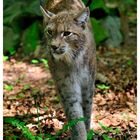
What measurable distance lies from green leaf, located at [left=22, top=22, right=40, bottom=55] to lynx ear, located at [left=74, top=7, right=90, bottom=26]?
608 centimetres

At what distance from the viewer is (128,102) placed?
751 centimetres

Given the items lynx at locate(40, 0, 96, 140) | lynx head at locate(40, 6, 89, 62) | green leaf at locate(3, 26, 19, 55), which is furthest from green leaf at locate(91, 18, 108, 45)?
lynx head at locate(40, 6, 89, 62)

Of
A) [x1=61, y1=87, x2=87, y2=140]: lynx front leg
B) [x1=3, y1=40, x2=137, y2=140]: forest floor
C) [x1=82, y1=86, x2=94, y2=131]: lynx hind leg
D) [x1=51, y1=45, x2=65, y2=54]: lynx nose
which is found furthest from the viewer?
[x1=3, y1=40, x2=137, y2=140]: forest floor

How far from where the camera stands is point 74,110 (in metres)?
5.60

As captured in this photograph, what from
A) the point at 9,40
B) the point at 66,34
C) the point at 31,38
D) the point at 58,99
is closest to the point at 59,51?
the point at 66,34

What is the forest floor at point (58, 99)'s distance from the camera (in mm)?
6207

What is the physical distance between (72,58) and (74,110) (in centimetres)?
62

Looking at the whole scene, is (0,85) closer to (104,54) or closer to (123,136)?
(123,136)

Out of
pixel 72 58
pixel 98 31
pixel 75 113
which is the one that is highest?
pixel 98 31

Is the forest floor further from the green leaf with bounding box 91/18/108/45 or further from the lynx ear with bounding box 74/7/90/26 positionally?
the lynx ear with bounding box 74/7/90/26

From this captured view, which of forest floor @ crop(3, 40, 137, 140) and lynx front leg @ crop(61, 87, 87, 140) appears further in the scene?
forest floor @ crop(3, 40, 137, 140)

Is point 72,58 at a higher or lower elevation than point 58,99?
higher

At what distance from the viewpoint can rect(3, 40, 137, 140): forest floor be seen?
20.4 feet

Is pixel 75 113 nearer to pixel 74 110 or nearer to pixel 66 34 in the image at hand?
pixel 74 110
